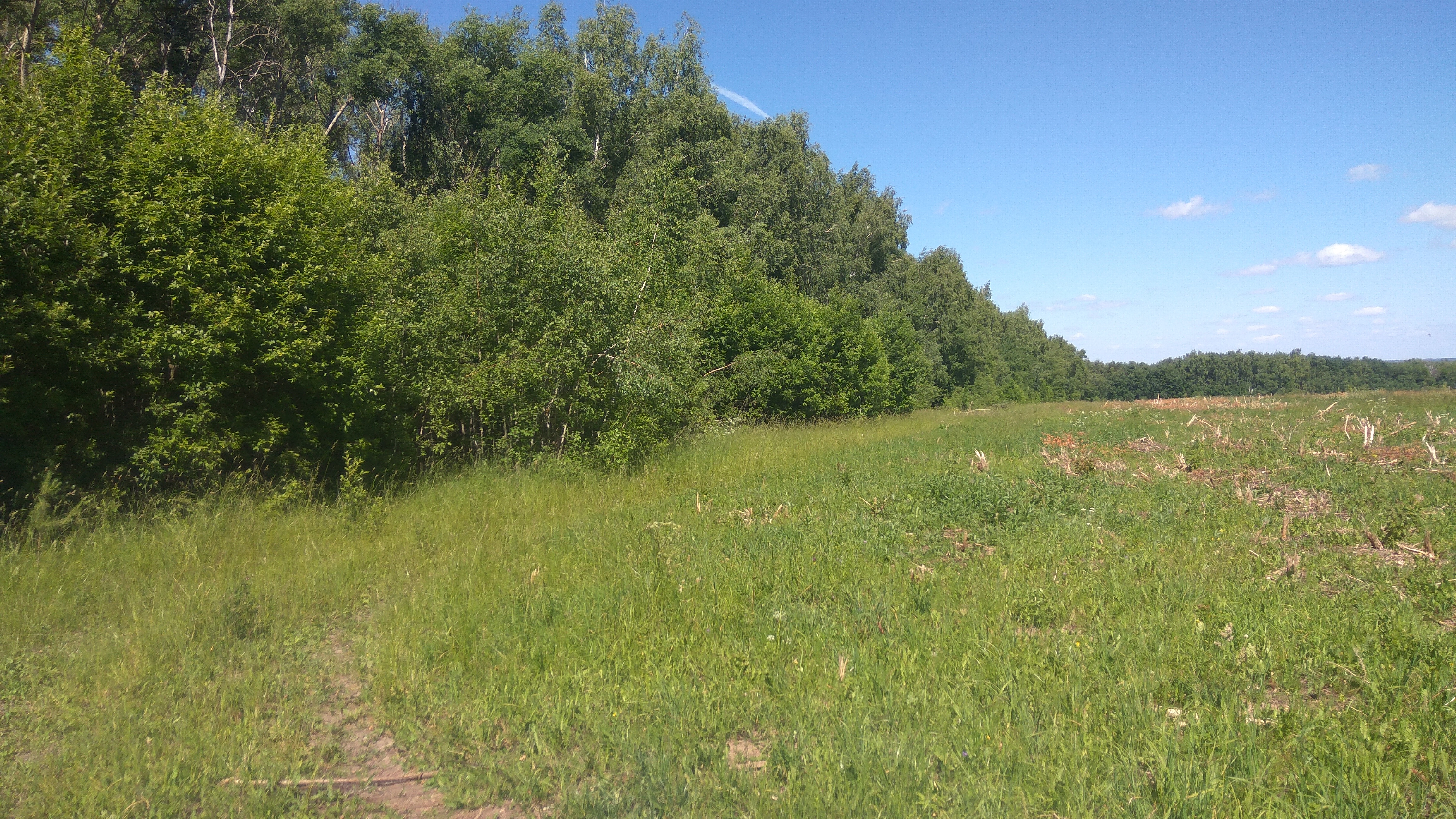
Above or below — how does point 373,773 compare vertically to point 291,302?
below

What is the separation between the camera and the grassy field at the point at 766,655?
11.1 ft

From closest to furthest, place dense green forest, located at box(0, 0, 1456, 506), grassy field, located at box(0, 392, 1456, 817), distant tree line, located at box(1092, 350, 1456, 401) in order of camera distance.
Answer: grassy field, located at box(0, 392, 1456, 817)
dense green forest, located at box(0, 0, 1456, 506)
distant tree line, located at box(1092, 350, 1456, 401)

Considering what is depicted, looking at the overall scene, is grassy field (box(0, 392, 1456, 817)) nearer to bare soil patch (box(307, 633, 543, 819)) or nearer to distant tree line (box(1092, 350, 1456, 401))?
bare soil patch (box(307, 633, 543, 819))

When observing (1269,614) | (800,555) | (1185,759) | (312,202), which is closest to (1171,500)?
(1269,614)

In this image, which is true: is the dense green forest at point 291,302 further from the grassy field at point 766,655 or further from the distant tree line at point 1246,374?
the distant tree line at point 1246,374

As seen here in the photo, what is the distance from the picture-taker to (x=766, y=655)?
4.67 metres

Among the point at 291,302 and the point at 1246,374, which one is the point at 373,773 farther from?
the point at 1246,374

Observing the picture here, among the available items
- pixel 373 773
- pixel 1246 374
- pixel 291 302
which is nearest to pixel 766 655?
pixel 373 773

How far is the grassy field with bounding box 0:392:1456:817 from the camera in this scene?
3.39 m

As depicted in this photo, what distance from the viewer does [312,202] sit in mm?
9016

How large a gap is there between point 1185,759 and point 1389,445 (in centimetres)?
1264

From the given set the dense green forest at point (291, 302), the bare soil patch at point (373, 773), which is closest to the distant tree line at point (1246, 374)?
the dense green forest at point (291, 302)

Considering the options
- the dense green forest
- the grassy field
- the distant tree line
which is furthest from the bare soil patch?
the distant tree line

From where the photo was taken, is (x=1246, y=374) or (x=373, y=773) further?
(x=1246, y=374)
